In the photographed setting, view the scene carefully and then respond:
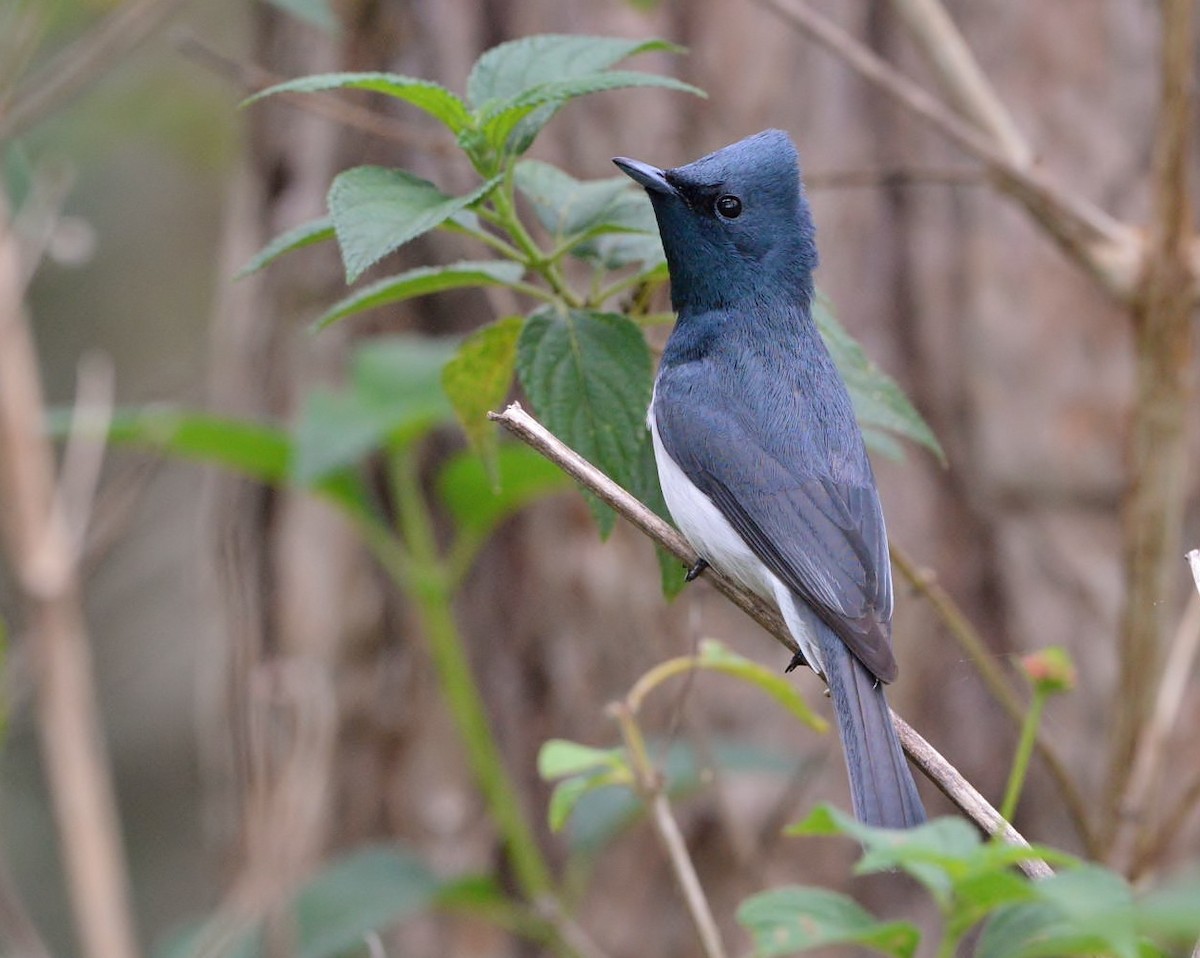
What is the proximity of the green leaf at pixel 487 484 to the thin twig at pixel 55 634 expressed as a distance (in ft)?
3.48

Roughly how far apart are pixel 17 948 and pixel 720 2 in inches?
127

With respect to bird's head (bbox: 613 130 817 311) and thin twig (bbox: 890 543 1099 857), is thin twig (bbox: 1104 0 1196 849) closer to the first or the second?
thin twig (bbox: 890 543 1099 857)

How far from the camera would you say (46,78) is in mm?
3789

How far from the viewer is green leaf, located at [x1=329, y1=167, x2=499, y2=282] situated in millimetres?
1984

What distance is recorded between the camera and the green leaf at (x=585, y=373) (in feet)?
7.72

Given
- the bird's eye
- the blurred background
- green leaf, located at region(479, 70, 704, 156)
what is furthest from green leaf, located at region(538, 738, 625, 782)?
the blurred background

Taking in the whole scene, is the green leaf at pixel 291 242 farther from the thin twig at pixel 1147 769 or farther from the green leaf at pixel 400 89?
the thin twig at pixel 1147 769

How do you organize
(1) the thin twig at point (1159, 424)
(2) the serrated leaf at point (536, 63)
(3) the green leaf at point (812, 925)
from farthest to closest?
(1) the thin twig at point (1159, 424), (2) the serrated leaf at point (536, 63), (3) the green leaf at point (812, 925)

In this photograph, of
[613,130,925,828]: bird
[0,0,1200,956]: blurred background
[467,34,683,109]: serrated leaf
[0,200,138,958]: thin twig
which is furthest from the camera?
[0,0,1200,956]: blurred background

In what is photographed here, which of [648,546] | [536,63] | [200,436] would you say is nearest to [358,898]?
[200,436]

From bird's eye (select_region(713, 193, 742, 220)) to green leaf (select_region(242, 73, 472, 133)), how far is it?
3.13 ft

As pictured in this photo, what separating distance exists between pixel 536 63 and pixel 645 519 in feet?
2.55

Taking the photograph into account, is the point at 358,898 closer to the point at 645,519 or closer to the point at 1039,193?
the point at 645,519

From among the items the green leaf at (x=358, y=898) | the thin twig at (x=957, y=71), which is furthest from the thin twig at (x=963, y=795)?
the green leaf at (x=358, y=898)
